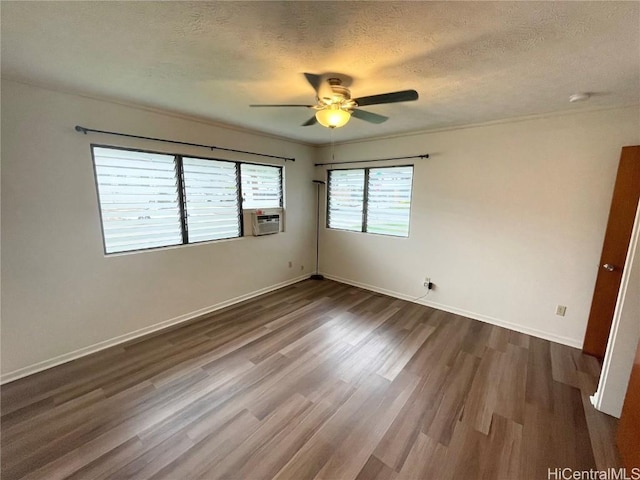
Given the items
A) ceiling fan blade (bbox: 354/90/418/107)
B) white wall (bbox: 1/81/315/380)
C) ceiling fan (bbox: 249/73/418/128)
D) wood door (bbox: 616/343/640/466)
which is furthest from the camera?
white wall (bbox: 1/81/315/380)

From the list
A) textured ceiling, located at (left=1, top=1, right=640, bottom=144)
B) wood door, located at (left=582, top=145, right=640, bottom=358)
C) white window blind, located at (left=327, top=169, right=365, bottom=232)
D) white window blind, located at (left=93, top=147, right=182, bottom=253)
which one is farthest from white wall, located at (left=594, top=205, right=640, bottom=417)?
white window blind, located at (left=93, top=147, right=182, bottom=253)

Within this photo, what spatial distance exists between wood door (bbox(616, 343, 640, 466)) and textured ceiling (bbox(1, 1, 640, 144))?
75.2 inches

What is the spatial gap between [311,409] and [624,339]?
229cm

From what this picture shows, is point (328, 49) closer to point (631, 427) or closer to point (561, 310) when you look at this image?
point (631, 427)

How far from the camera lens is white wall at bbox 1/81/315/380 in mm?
2115

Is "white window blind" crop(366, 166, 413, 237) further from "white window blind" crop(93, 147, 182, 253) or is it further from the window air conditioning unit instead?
"white window blind" crop(93, 147, 182, 253)

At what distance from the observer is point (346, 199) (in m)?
4.54

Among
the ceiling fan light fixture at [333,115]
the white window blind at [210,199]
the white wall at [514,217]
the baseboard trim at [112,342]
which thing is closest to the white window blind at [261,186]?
the white window blind at [210,199]

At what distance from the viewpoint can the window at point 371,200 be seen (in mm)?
3889

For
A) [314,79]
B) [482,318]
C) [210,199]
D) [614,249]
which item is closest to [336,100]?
[314,79]

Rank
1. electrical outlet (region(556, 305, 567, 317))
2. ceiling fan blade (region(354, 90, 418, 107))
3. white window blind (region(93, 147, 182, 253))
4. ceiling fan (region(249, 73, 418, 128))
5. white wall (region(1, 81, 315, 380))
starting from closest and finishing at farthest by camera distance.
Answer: ceiling fan blade (region(354, 90, 418, 107)), ceiling fan (region(249, 73, 418, 128)), white wall (region(1, 81, 315, 380)), white window blind (region(93, 147, 182, 253)), electrical outlet (region(556, 305, 567, 317))

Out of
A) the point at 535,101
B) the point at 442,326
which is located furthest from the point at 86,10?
the point at 442,326

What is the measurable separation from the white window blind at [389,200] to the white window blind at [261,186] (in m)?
1.50

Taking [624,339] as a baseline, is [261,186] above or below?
above
